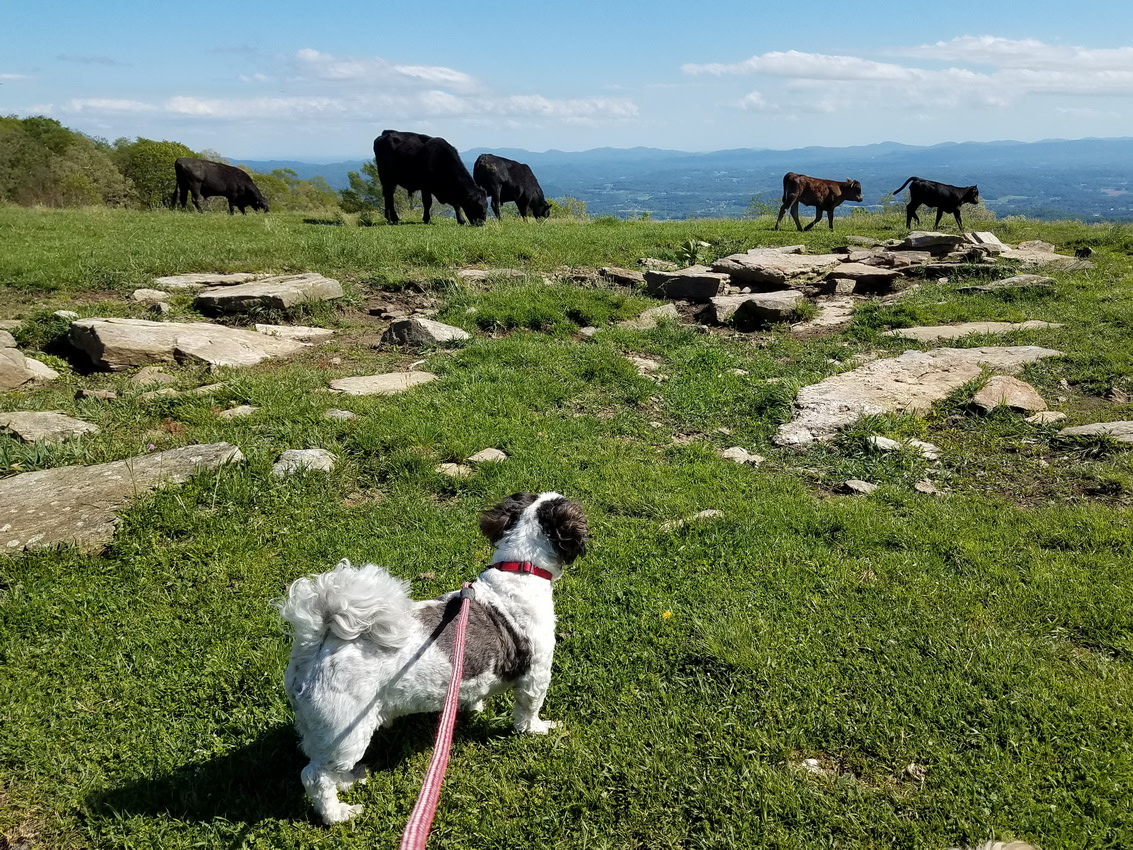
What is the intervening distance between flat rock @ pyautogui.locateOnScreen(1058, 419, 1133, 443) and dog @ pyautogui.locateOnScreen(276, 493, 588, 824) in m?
6.36

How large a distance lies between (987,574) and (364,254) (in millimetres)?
11827

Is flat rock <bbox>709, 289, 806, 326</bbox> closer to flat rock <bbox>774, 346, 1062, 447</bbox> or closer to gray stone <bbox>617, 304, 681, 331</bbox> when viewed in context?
gray stone <bbox>617, 304, 681, 331</bbox>

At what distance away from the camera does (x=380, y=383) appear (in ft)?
26.9

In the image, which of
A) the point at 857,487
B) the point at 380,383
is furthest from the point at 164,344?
the point at 857,487

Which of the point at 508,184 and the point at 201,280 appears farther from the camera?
the point at 508,184

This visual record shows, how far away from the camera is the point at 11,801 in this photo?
310 centimetres

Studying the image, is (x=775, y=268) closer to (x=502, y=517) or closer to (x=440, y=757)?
(x=502, y=517)

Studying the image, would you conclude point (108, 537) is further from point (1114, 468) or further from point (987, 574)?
point (1114, 468)

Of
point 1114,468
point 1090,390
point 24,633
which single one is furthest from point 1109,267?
point 24,633

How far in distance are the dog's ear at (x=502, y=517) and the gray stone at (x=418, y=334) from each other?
20.5 ft

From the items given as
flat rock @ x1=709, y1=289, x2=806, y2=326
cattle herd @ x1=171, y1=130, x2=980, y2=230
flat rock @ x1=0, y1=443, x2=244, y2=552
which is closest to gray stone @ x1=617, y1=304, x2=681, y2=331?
flat rock @ x1=709, y1=289, x2=806, y2=326

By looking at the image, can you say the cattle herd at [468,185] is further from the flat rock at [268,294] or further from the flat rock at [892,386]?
Answer: the flat rock at [892,386]

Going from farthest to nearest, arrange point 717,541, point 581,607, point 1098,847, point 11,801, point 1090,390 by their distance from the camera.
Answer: point 1090,390
point 717,541
point 581,607
point 11,801
point 1098,847

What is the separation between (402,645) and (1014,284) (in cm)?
1420
